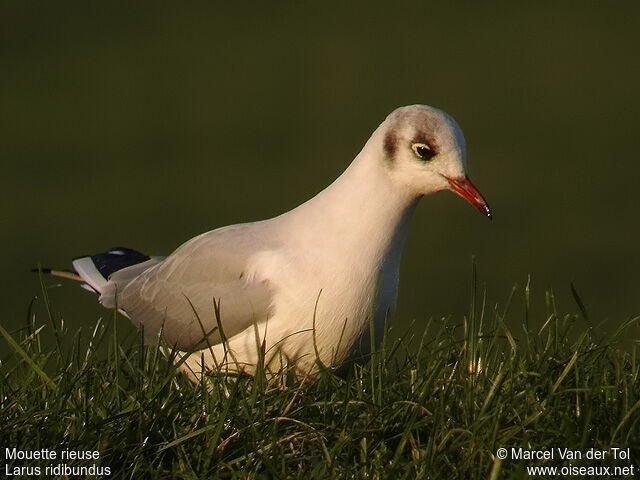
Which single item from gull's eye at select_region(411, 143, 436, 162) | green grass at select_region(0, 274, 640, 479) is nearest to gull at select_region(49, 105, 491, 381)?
gull's eye at select_region(411, 143, 436, 162)

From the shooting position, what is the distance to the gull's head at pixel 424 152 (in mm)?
5020

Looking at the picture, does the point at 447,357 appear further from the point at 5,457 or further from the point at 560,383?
the point at 5,457

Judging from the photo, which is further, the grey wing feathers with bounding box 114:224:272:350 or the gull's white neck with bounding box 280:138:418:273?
the grey wing feathers with bounding box 114:224:272:350

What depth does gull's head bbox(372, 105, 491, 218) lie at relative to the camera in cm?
502

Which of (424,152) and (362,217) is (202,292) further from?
(424,152)

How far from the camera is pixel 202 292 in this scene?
5.43 meters

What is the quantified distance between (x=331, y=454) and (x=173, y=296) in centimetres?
206

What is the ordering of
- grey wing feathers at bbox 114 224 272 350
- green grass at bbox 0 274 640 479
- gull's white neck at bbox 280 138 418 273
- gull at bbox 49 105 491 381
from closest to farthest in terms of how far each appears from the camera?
green grass at bbox 0 274 640 479
gull at bbox 49 105 491 381
gull's white neck at bbox 280 138 418 273
grey wing feathers at bbox 114 224 272 350

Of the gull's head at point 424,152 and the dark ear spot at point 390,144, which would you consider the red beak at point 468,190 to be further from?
the dark ear spot at point 390,144

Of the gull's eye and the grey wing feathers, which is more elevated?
the gull's eye

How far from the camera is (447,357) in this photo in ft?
14.3

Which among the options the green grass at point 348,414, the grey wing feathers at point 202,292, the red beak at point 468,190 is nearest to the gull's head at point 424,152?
the red beak at point 468,190

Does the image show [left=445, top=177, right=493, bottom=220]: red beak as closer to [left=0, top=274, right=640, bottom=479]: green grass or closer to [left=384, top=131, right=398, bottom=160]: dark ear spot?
[left=384, top=131, right=398, bottom=160]: dark ear spot

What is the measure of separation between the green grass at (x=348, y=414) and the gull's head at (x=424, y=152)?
78 cm
